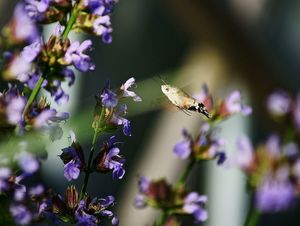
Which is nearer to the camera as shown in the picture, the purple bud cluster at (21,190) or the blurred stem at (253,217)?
the purple bud cluster at (21,190)

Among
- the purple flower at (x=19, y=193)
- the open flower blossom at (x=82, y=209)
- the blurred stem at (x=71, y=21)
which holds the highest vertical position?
the blurred stem at (x=71, y=21)

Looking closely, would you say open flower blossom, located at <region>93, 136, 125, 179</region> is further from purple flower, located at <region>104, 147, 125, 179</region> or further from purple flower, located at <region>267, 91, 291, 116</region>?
purple flower, located at <region>267, 91, 291, 116</region>

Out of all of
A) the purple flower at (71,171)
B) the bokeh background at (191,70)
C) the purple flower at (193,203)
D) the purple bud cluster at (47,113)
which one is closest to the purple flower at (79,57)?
the purple bud cluster at (47,113)

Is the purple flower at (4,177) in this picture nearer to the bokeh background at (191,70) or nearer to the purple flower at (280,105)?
the purple flower at (280,105)

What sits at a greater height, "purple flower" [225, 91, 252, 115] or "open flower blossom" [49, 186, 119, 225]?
"purple flower" [225, 91, 252, 115]

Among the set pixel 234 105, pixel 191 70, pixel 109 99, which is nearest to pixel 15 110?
pixel 109 99

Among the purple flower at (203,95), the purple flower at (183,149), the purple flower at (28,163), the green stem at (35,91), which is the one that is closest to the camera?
the purple flower at (28,163)

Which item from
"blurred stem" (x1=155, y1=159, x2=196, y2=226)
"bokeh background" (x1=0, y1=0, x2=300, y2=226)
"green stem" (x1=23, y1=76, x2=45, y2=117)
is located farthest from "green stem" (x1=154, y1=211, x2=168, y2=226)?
"bokeh background" (x1=0, y1=0, x2=300, y2=226)

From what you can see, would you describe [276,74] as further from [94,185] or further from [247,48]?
[94,185]
